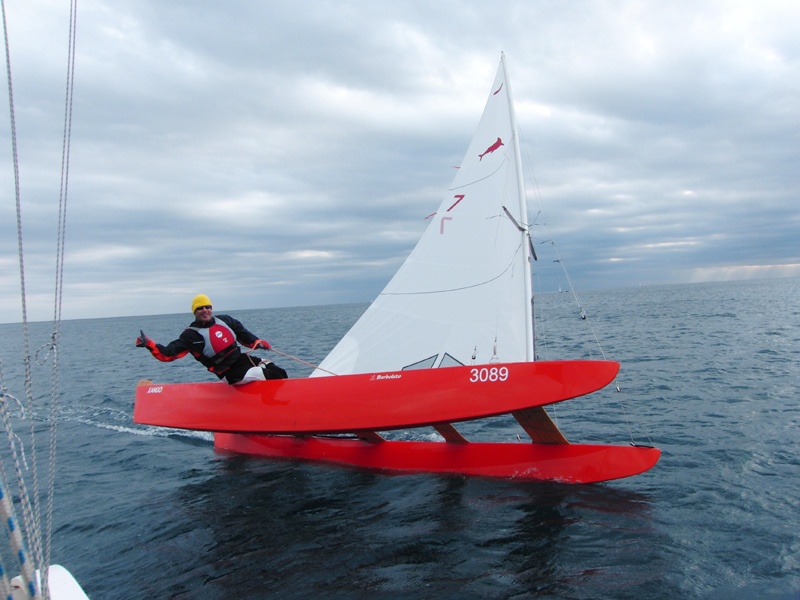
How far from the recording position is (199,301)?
6.81 m

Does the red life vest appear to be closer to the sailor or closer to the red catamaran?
the sailor

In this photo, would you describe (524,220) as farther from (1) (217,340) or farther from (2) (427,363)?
(1) (217,340)

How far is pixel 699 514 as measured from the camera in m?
5.00

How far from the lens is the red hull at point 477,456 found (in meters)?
5.95

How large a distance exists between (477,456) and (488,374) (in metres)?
1.61

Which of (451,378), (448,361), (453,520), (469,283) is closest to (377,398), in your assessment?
(451,378)

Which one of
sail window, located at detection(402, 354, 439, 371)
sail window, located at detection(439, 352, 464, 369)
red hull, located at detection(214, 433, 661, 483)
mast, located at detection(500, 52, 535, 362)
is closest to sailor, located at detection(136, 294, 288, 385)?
red hull, located at detection(214, 433, 661, 483)

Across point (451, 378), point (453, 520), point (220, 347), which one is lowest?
point (453, 520)

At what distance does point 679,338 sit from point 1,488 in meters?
21.0

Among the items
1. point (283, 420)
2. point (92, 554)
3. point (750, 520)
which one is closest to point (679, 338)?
point (750, 520)

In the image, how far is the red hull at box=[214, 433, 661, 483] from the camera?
5.95 m

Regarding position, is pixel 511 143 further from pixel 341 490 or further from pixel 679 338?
pixel 679 338

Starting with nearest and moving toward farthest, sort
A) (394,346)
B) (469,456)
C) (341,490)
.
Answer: (341,490), (469,456), (394,346)

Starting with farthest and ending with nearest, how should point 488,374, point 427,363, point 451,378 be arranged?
point 427,363, point 451,378, point 488,374
